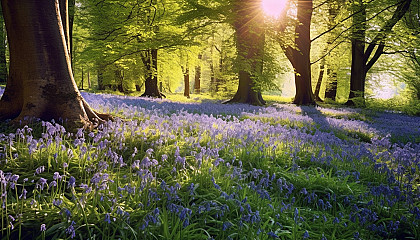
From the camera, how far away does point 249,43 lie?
15.3 meters

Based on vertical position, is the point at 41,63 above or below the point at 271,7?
below

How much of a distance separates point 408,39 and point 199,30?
A: 12.5m

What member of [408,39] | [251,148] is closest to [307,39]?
[408,39]

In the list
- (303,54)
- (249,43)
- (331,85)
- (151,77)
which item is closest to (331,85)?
(331,85)

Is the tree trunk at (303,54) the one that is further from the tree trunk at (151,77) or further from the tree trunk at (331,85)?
the tree trunk at (331,85)

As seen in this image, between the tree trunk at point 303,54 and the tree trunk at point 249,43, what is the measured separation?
137 inches

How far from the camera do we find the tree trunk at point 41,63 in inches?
167

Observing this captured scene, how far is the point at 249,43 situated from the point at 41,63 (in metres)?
12.7

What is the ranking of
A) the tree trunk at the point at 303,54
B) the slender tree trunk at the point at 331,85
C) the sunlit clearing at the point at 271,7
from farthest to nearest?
the slender tree trunk at the point at 331,85
the tree trunk at the point at 303,54
the sunlit clearing at the point at 271,7

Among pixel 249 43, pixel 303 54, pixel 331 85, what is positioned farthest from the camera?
pixel 331 85

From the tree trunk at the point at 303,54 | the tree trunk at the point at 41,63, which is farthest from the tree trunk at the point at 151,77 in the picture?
the tree trunk at the point at 41,63

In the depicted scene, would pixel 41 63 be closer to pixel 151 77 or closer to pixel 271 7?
pixel 271 7

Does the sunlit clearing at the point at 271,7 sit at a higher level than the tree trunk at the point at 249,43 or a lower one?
higher

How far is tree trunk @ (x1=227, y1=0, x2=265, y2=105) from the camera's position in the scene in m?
13.3
